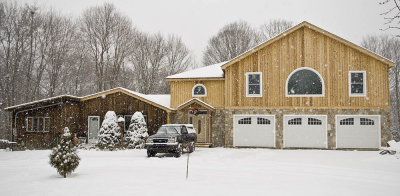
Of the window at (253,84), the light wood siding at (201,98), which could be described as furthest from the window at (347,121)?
the light wood siding at (201,98)

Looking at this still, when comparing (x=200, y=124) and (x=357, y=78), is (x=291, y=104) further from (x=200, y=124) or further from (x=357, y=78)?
(x=200, y=124)

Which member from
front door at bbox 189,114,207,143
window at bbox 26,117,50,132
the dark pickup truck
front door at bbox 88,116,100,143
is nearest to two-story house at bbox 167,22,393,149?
A: front door at bbox 189,114,207,143

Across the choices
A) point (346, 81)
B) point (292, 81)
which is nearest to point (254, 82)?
point (292, 81)

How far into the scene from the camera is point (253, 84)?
70.3 feet

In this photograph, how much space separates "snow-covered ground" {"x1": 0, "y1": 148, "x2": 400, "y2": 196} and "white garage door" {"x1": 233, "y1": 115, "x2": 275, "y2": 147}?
6792 millimetres

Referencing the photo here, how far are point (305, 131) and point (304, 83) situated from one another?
3.20m

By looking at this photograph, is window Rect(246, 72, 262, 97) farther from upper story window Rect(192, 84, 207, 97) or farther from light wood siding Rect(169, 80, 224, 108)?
upper story window Rect(192, 84, 207, 97)

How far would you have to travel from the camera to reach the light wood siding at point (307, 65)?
2038 cm

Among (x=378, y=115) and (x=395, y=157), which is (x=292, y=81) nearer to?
(x=378, y=115)

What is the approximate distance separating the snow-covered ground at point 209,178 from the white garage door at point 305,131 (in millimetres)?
6203

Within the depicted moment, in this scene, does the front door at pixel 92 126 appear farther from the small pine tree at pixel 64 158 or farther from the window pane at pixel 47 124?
the small pine tree at pixel 64 158

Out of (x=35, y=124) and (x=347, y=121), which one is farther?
(x=35, y=124)

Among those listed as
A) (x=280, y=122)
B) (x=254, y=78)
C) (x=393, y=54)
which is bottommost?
(x=280, y=122)

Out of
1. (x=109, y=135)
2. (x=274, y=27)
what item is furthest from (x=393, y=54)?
(x=109, y=135)
